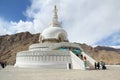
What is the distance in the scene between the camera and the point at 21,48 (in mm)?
124688

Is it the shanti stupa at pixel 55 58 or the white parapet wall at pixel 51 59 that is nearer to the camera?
the shanti stupa at pixel 55 58

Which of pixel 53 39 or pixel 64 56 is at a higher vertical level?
pixel 53 39

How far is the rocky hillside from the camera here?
112m

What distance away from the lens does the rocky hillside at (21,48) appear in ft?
367

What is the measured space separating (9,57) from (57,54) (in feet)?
280

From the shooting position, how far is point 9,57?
4729 inches

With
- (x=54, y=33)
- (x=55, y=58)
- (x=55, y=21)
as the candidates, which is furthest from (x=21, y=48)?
(x=55, y=58)

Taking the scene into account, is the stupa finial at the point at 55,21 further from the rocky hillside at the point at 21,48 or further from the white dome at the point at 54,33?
the rocky hillside at the point at 21,48

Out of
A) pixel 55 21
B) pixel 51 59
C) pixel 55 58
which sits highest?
pixel 55 21

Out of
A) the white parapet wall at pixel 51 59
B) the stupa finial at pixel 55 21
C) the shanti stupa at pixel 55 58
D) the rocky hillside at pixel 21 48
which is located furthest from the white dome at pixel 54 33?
the rocky hillside at pixel 21 48

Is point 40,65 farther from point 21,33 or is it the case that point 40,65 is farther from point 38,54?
point 21,33

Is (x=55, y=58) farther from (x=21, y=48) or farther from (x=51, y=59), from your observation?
(x=21, y=48)

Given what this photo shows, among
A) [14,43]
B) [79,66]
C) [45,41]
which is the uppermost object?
[14,43]

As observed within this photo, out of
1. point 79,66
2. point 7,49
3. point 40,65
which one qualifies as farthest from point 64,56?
point 7,49
